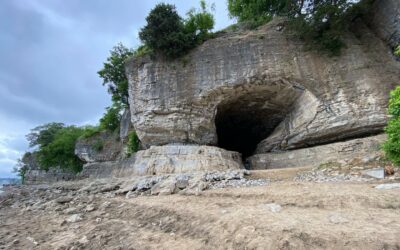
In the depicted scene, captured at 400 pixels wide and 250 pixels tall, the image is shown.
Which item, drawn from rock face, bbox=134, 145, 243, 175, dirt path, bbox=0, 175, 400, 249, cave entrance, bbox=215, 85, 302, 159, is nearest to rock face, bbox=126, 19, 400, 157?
cave entrance, bbox=215, 85, 302, 159

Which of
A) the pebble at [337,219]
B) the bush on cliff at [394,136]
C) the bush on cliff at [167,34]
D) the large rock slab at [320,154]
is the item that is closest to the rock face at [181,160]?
the large rock slab at [320,154]

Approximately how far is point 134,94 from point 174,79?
10.6 ft

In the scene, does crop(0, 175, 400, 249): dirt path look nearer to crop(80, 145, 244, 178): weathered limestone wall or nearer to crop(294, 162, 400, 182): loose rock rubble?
crop(294, 162, 400, 182): loose rock rubble

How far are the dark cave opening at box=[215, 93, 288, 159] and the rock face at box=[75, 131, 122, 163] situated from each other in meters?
11.4

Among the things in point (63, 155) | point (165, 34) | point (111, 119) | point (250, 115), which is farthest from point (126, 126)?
point (63, 155)

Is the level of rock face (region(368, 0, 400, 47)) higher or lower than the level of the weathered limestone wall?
higher

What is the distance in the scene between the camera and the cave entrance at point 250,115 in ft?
52.0

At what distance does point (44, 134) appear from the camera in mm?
37438

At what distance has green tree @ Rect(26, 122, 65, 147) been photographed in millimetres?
36938

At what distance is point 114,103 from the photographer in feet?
85.0

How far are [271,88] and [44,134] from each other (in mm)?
37282

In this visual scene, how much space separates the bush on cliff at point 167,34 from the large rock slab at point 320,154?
369 inches

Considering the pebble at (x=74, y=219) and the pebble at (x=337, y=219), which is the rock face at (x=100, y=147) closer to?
the pebble at (x=74, y=219)

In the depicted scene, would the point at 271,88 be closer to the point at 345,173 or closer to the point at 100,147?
the point at 345,173
